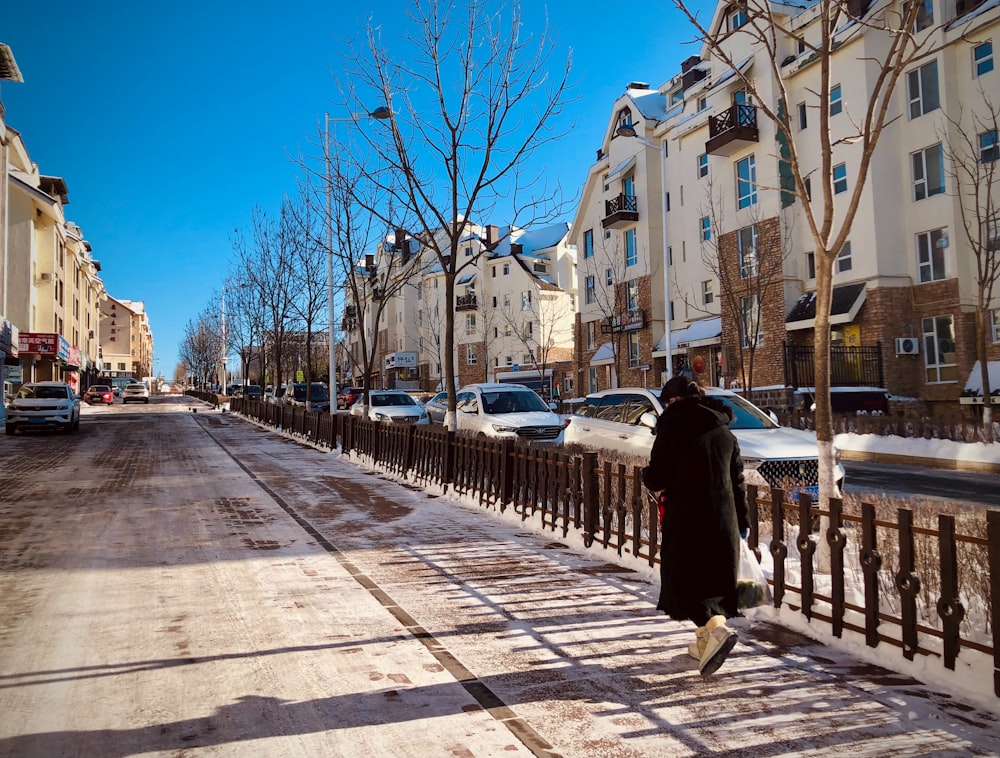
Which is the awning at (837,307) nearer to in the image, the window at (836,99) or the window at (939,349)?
the window at (939,349)

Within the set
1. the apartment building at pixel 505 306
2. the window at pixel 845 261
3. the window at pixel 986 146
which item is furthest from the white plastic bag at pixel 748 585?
the apartment building at pixel 505 306

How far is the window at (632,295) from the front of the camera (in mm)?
38031

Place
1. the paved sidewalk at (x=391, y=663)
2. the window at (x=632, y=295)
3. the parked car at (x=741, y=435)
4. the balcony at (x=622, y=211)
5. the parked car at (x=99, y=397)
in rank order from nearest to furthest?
the paved sidewalk at (x=391, y=663)
the parked car at (x=741, y=435)
the balcony at (x=622, y=211)
the window at (x=632, y=295)
the parked car at (x=99, y=397)

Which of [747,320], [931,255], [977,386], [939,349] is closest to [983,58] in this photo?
[931,255]

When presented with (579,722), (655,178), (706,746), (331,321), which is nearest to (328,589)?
(579,722)

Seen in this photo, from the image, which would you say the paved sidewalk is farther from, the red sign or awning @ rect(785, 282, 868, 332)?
the red sign

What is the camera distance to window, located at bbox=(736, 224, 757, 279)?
28.4 metres

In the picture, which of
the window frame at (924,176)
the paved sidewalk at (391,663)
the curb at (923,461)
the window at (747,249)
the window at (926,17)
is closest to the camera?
the paved sidewalk at (391,663)

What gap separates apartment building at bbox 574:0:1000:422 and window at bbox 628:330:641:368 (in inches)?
131

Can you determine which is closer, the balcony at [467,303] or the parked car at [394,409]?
the parked car at [394,409]

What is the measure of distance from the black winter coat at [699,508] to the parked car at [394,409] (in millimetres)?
18661

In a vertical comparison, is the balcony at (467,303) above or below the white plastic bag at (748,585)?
above

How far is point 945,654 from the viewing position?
3.98 meters

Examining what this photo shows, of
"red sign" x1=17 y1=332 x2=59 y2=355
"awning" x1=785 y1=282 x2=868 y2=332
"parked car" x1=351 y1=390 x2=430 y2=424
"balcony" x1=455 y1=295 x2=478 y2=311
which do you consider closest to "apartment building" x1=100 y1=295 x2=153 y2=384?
"balcony" x1=455 y1=295 x2=478 y2=311
